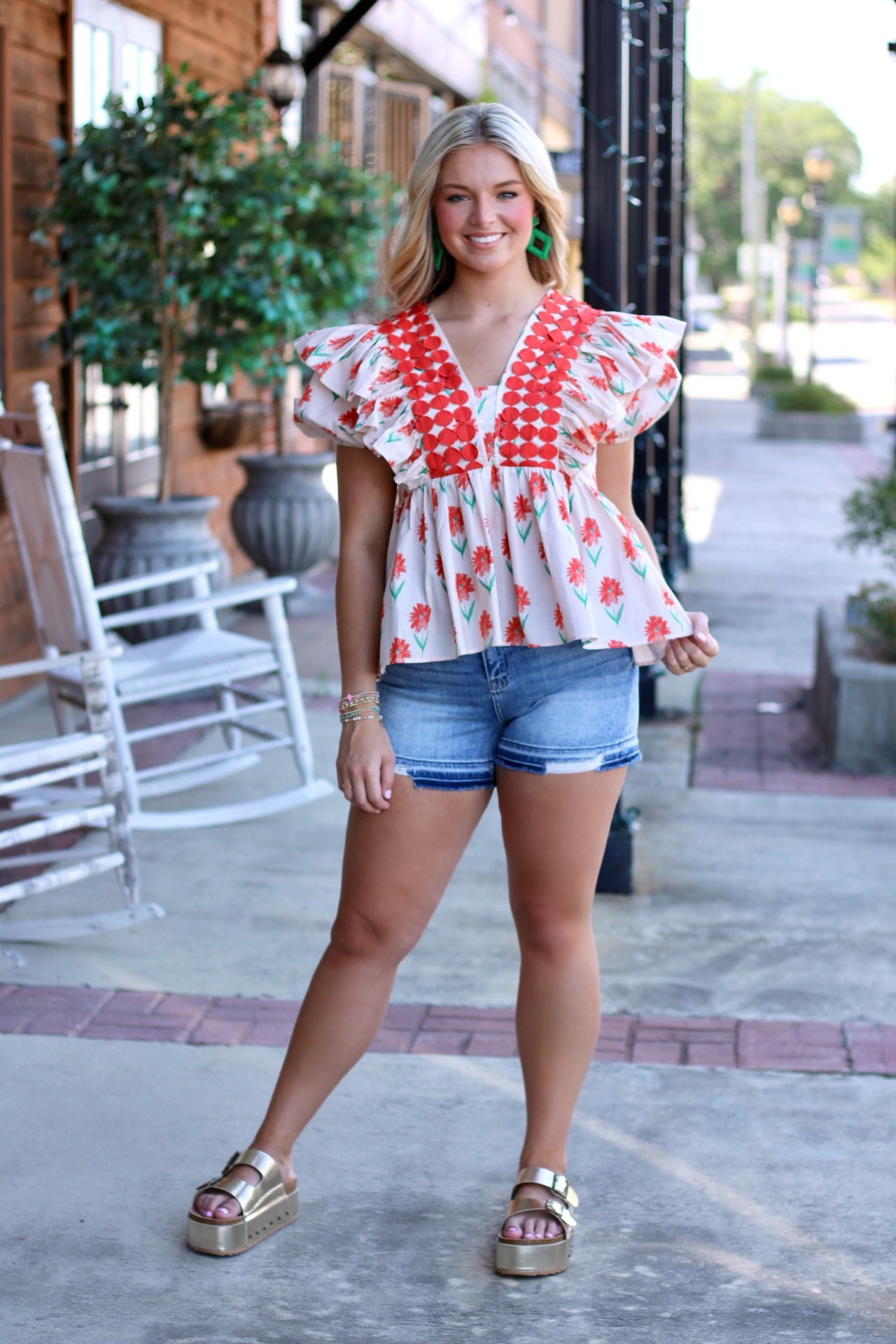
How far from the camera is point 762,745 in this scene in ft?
19.8

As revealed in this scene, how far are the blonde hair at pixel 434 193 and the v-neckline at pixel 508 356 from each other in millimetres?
69

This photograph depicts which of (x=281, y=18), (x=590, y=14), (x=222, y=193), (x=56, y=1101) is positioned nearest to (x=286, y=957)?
(x=56, y=1101)

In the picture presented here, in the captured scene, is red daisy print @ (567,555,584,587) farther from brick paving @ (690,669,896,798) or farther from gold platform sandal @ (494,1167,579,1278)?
brick paving @ (690,669,896,798)

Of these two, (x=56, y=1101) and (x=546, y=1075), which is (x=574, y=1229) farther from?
(x=56, y=1101)

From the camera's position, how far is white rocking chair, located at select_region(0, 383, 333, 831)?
431 cm

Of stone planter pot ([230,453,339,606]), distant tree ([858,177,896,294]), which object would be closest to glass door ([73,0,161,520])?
stone planter pot ([230,453,339,606])

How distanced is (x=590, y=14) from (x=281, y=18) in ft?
19.5

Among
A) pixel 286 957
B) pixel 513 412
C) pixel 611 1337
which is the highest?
pixel 513 412

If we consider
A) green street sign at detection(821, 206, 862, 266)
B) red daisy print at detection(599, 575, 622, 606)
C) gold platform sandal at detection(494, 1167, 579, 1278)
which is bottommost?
gold platform sandal at detection(494, 1167, 579, 1278)

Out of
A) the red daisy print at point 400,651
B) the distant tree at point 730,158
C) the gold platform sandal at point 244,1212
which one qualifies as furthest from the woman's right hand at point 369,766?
the distant tree at point 730,158

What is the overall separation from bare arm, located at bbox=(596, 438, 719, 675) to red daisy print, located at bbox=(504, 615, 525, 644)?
0.25 meters

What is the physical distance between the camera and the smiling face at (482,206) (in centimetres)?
242

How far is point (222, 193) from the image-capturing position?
660 centimetres

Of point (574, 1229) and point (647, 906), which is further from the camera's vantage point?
point (647, 906)
